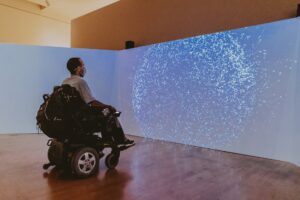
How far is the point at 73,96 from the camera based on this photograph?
2662mm

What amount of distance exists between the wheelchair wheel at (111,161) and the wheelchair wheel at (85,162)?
216 mm

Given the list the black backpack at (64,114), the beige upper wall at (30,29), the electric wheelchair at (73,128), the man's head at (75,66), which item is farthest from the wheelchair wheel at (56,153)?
the beige upper wall at (30,29)

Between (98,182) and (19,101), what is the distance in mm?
3464

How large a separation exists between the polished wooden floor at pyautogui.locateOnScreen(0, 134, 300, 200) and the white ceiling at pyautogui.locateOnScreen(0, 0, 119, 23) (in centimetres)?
460

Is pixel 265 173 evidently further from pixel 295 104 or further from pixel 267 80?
pixel 267 80

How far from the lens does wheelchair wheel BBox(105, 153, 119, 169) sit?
9.86 feet

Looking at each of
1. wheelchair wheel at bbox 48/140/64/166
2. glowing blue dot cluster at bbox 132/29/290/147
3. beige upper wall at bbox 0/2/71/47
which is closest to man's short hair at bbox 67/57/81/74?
wheelchair wheel at bbox 48/140/64/166

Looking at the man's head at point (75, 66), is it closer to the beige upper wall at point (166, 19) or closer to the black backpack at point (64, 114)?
the black backpack at point (64, 114)

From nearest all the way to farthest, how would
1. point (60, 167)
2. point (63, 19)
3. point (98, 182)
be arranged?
point (98, 182), point (60, 167), point (63, 19)

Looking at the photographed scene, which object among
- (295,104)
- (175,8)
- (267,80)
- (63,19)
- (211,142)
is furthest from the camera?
(63,19)

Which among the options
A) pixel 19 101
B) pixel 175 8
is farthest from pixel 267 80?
pixel 19 101

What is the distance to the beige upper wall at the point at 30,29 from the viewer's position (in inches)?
291

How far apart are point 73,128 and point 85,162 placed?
362mm

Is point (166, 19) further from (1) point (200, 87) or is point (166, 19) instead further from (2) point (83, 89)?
(2) point (83, 89)
